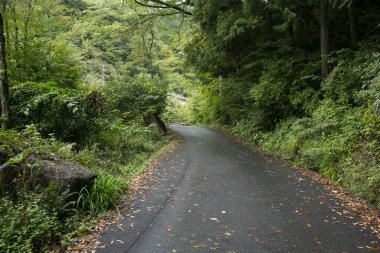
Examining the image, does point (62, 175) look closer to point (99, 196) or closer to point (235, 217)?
point (99, 196)

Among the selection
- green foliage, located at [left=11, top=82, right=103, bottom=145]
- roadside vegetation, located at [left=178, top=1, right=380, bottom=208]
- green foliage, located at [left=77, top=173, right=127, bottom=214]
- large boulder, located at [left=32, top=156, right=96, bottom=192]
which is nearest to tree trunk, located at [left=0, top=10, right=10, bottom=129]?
green foliage, located at [left=11, top=82, right=103, bottom=145]

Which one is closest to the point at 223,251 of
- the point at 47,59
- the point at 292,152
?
the point at 292,152

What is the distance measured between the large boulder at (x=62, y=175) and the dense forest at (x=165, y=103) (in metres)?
0.15

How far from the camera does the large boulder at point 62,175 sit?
5562 millimetres

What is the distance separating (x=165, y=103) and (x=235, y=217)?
547 inches

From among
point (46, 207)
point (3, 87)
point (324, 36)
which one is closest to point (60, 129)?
point (3, 87)

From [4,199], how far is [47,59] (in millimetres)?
8707

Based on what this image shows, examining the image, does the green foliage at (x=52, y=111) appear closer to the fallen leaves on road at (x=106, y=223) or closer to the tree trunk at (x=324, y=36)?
the fallen leaves on road at (x=106, y=223)

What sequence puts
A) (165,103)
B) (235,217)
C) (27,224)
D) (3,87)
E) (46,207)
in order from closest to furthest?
1. (27,224)
2. (46,207)
3. (235,217)
4. (3,87)
5. (165,103)

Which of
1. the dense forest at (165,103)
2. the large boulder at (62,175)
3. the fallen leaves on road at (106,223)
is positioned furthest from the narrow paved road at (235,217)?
the large boulder at (62,175)

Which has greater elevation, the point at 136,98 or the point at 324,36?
the point at 324,36

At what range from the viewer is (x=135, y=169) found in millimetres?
9688

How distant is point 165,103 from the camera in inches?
747

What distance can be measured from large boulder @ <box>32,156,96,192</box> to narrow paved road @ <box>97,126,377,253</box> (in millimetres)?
1137
